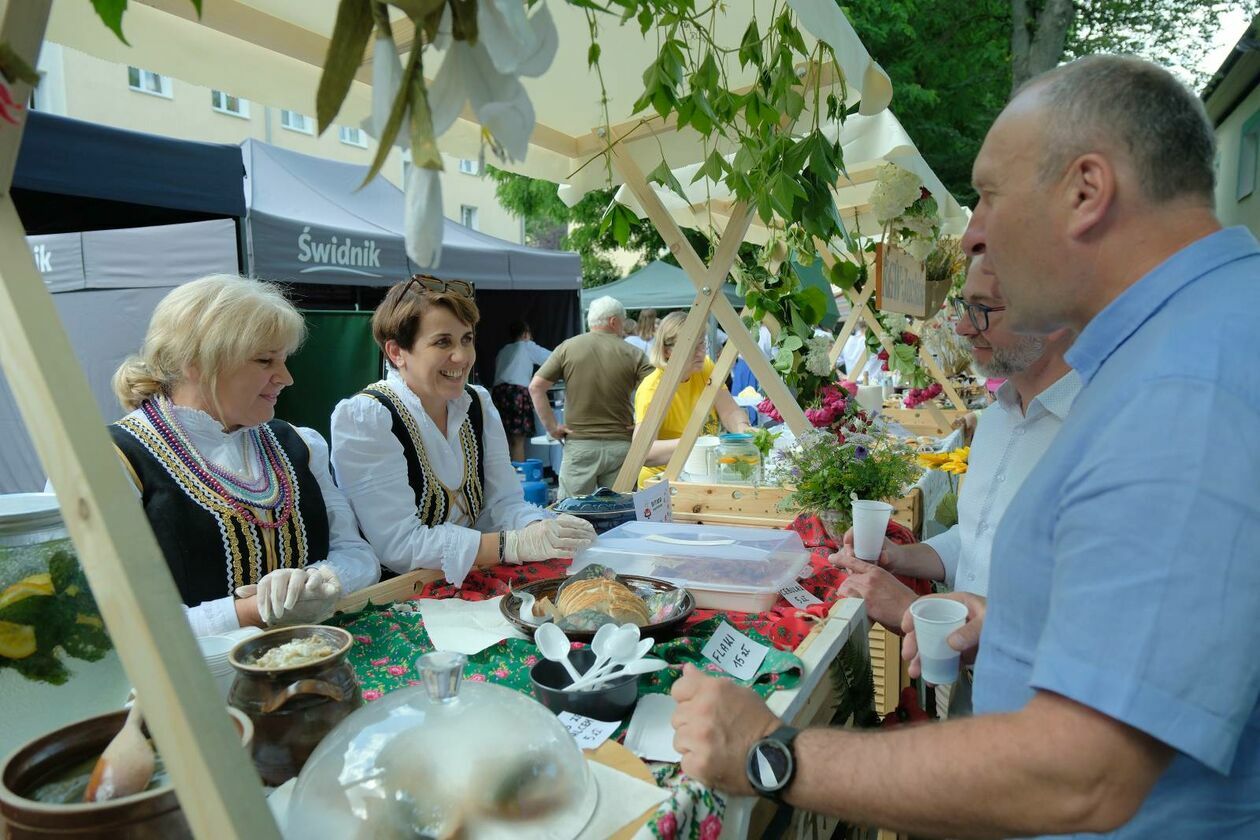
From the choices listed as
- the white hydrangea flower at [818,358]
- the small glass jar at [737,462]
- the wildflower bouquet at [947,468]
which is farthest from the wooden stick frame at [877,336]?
the small glass jar at [737,462]

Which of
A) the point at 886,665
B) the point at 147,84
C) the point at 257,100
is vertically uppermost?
the point at 147,84

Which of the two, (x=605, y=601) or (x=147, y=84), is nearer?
(x=605, y=601)

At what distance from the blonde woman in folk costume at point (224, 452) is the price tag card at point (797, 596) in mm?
1023

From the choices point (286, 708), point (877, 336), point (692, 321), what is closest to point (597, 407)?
point (877, 336)

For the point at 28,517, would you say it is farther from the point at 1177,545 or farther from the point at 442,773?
the point at 1177,545

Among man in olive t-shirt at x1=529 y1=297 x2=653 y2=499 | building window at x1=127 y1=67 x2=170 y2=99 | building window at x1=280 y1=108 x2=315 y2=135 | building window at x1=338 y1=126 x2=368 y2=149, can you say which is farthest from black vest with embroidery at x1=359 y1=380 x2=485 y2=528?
building window at x1=338 y1=126 x2=368 y2=149

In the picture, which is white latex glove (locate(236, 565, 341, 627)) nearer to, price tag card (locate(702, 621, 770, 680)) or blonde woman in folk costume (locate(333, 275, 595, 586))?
blonde woman in folk costume (locate(333, 275, 595, 586))

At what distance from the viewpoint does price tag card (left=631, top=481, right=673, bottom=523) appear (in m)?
2.36

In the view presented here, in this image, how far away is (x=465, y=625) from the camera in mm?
1652

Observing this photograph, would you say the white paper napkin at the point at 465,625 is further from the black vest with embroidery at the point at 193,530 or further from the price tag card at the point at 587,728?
the black vest with embroidery at the point at 193,530

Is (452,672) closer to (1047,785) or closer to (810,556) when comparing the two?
(1047,785)

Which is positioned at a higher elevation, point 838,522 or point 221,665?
point 221,665

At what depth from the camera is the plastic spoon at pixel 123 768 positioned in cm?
73

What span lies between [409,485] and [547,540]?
1.54 feet
